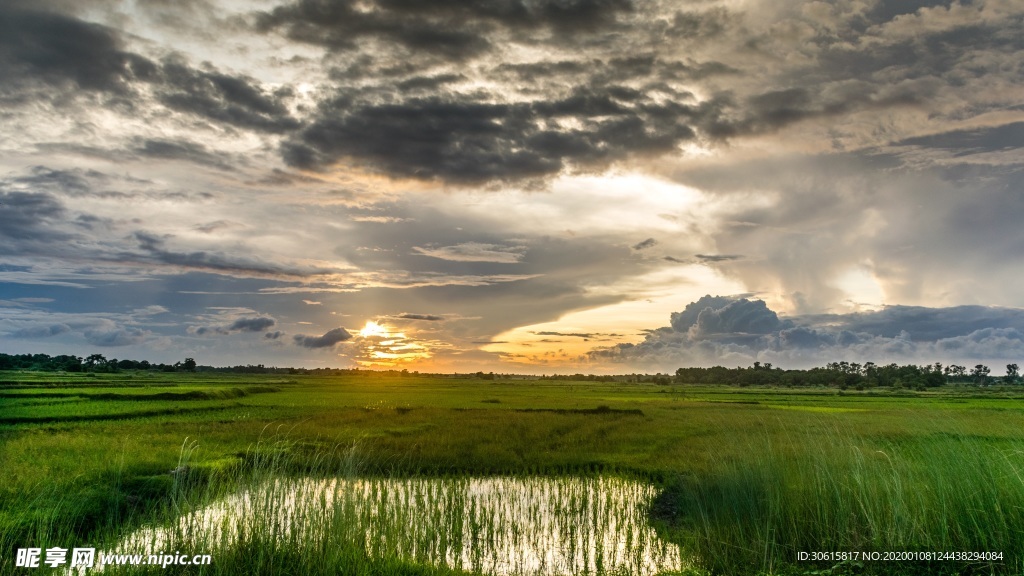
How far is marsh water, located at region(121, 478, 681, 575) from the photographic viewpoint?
9008 mm

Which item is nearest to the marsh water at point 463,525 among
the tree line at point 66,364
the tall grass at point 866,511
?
the tall grass at point 866,511

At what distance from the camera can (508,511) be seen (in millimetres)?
15320

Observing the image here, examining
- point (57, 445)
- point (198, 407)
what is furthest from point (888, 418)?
point (198, 407)

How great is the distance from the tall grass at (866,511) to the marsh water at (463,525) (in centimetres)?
151

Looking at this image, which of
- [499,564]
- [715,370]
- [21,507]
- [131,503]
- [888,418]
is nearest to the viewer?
[499,564]

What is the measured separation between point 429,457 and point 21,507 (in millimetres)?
12321

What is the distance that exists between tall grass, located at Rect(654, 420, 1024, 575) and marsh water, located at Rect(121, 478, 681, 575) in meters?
1.51

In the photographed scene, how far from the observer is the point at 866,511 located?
1034 centimetres

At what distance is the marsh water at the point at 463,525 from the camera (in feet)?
29.6

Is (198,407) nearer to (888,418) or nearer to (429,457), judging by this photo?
(429,457)

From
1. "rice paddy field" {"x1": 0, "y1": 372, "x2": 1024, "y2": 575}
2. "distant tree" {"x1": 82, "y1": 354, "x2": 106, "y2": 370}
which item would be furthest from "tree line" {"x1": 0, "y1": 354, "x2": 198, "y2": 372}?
"rice paddy field" {"x1": 0, "y1": 372, "x2": 1024, "y2": 575}

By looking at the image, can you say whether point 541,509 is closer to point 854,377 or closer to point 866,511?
point 866,511
